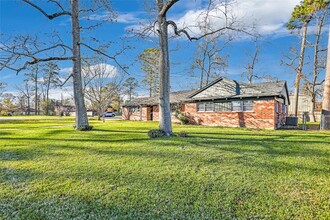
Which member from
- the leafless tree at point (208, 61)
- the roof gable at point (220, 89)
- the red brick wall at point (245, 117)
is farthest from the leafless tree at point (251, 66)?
the red brick wall at point (245, 117)

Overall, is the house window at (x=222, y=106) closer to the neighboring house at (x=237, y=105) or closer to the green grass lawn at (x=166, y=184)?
the neighboring house at (x=237, y=105)

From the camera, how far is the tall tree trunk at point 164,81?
31.8 feet

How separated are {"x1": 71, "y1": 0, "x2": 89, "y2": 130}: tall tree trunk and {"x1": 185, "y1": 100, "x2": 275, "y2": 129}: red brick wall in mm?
10122

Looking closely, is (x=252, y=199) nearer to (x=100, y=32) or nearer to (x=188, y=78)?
(x=100, y=32)

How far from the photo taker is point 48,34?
1234cm

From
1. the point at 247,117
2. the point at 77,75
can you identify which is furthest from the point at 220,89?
the point at 77,75

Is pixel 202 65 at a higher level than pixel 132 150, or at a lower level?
higher

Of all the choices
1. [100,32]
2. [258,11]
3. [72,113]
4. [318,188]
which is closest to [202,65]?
[100,32]

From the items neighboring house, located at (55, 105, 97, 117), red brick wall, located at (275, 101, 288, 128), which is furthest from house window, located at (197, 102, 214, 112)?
neighboring house, located at (55, 105, 97, 117)

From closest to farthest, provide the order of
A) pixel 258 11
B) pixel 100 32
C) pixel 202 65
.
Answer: pixel 258 11
pixel 100 32
pixel 202 65

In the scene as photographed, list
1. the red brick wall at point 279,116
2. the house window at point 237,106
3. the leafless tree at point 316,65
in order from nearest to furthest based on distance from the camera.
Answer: the red brick wall at point 279,116 < the house window at point 237,106 < the leafless tree at point 316,65

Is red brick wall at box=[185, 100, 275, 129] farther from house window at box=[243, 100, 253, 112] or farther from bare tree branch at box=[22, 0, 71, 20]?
bare tree branch at box=[22, 0, 71, 20]

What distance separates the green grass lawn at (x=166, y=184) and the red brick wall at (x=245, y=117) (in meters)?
8.75

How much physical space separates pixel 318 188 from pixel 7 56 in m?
13.4
